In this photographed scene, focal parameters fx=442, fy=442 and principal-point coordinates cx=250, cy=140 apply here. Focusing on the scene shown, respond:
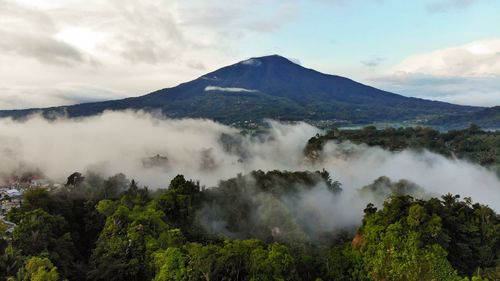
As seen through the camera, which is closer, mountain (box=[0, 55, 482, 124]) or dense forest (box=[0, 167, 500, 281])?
dense forest (box=[0, 167, 500, 281])

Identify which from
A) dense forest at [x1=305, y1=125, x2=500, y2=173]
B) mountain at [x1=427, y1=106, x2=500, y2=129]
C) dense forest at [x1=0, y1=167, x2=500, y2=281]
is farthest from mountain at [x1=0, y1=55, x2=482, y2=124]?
dense forest at [x1=0, y1=167, x2=500, y2=281]

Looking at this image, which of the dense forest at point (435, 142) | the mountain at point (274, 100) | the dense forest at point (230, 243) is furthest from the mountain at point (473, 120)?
the dense forest at point (230, 243)

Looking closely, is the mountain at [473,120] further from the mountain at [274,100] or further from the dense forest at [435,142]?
the dense forest at [435,142]

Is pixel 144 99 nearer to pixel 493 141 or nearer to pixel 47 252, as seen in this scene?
pixel 493 141

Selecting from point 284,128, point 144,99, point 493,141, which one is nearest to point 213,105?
point 144,99

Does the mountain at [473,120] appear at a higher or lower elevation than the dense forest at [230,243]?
higher

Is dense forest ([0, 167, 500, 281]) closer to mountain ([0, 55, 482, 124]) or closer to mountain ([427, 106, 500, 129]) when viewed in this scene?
mountain ([0, 55, 482, 124])
